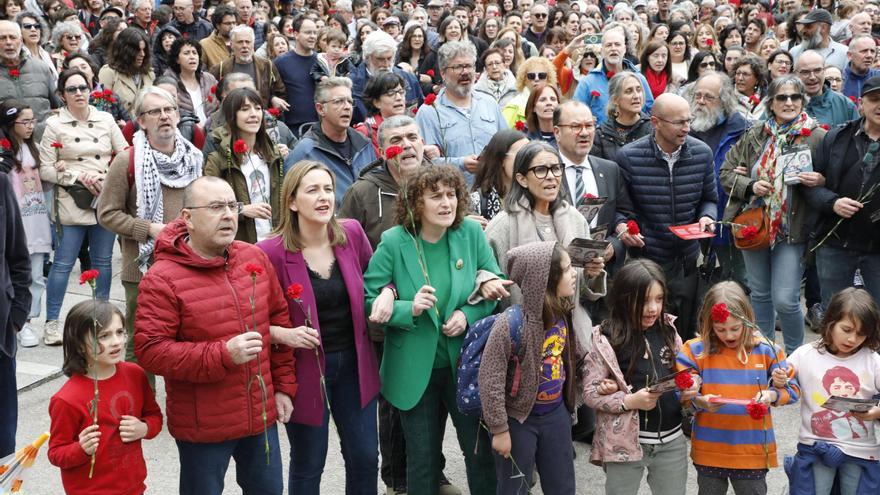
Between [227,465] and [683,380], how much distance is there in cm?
202

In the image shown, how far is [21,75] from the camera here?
8.65 meters

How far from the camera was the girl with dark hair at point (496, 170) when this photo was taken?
17.3 ft

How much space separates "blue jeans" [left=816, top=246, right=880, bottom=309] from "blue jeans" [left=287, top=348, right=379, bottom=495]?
309cm

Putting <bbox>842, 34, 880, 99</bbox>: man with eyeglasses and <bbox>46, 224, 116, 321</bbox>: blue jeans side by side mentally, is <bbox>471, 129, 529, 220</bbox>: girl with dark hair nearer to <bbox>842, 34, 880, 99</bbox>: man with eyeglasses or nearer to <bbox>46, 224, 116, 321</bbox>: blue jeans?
<bbox>46, 224, 116, 321</bbox>: blue jeans

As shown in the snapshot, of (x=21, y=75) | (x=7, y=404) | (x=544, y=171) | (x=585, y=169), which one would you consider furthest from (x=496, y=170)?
(x=21, y=75)

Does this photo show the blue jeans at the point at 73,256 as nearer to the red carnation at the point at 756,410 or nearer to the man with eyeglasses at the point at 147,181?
the man with eyeglasses at the point at 147,181

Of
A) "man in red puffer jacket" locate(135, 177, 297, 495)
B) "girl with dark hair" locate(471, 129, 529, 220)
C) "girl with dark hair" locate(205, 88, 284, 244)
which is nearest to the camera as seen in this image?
"man in red puffer jacket" locate(135, 177, 297, 495)

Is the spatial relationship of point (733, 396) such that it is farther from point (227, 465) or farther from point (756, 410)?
point (227, 465)

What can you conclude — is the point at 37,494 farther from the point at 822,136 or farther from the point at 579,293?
the point at 822,136

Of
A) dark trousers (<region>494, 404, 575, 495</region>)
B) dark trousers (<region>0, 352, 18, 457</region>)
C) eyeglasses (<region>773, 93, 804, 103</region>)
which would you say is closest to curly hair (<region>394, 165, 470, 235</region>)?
dark trousers (<region>494, 404, 575, 495</region>)

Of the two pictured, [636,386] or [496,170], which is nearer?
[636,386]

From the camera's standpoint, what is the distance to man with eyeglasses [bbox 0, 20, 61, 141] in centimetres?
855

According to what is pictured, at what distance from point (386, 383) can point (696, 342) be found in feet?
4.95

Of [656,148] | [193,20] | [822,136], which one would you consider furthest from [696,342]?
[193,20]
